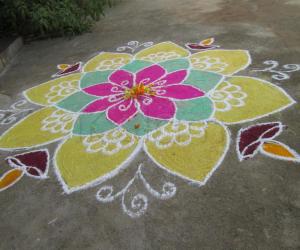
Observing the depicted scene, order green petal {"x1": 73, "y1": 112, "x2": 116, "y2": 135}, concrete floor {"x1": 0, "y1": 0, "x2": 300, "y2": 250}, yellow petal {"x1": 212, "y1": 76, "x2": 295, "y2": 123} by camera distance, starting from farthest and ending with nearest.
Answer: green petal {"x1": 73, "y1": 112, "x2": 116, "y2": 135}
yellow petal {"x1": 212, "y1": 76, "x2": 295, "y2": 123}
concrete floor {"x1": 0, "y1": 0, "x2": 300, "y2": 250}

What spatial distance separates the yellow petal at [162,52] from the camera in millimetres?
3762

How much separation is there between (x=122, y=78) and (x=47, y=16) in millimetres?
2166

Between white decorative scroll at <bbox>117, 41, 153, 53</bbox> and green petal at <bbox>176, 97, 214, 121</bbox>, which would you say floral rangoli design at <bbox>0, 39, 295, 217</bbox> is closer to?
green petal at <bbox>176, 97, 214, 121</bbox>

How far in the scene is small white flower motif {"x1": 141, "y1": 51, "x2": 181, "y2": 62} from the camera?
3.74m

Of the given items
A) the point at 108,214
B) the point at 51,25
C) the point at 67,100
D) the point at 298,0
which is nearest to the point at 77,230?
the point at 108,214

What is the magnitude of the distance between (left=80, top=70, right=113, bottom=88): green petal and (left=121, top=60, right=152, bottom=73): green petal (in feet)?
0.67

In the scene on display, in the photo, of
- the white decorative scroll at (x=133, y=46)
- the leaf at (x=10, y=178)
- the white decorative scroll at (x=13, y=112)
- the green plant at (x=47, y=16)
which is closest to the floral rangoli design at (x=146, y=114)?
the white decorative scroll at (x=13, y=112)

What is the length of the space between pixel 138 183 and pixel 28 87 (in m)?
2.21

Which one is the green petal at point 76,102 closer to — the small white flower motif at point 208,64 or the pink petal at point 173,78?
the pink petal at point 173,78

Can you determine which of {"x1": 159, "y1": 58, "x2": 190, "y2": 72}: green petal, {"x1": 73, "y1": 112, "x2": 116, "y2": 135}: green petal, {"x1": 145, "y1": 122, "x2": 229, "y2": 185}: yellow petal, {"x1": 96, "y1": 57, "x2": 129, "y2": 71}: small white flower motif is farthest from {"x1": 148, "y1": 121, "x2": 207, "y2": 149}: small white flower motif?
{"x1": 96, "y1": 57, "x2": 129, "y2": 71}: small white flower motif

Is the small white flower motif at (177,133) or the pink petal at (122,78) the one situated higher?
the small white flower motif at (177,133)

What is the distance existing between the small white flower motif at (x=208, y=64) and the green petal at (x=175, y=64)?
9cm

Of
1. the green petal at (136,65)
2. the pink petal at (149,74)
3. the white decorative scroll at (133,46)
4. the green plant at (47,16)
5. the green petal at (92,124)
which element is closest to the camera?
the green petal at (92,124)

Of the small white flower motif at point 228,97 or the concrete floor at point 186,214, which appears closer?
the concrete floor at point 186,214
